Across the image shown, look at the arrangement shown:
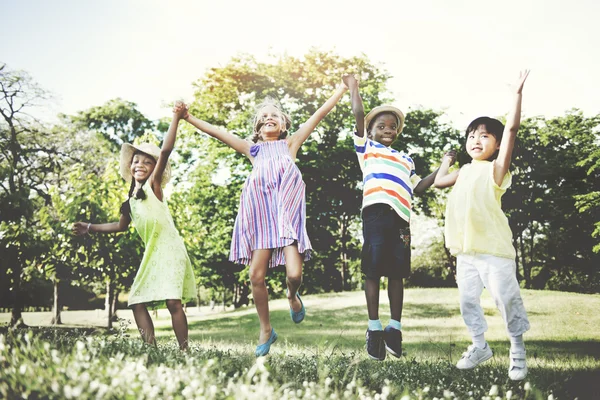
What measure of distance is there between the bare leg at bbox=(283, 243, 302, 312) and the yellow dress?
3.42 feet

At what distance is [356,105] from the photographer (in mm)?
4574

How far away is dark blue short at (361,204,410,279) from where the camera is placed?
446 cm

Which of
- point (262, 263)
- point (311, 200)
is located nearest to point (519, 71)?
point (262, 263)

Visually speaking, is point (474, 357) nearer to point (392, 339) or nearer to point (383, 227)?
point (392, 339)

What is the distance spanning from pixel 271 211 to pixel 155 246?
3.88ft

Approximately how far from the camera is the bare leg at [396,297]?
4473 mm

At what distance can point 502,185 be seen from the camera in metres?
4.11

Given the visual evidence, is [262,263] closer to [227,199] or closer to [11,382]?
[11,382]

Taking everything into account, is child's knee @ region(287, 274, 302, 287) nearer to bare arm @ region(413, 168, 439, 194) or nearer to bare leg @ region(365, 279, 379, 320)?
bare leg @ region(365, 279, 379, 320)

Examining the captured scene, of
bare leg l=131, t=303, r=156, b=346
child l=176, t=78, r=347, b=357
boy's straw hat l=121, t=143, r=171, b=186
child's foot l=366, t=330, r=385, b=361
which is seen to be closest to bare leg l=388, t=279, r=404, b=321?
child's foot l=366, t=330, r=385, b=361

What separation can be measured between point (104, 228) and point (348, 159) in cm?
1096

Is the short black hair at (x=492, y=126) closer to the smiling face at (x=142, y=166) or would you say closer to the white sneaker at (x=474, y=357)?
the white sneaker at (x=474, y=357)

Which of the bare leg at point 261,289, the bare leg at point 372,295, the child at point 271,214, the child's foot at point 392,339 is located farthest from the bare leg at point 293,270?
the child's foot at point 392,339

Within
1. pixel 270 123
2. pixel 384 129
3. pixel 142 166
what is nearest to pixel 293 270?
pixel 270 123
